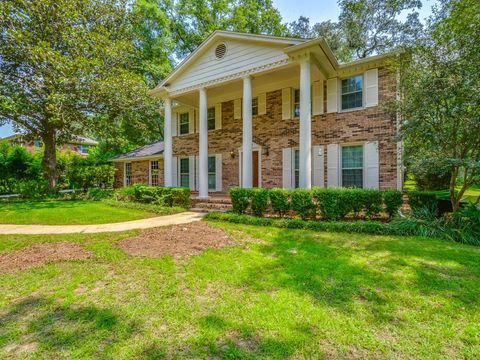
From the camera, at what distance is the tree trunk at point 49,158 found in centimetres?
1442

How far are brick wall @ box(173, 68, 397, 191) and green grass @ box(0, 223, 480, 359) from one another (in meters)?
5.14

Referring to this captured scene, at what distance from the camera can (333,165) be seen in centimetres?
992

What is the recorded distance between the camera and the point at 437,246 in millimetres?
5004

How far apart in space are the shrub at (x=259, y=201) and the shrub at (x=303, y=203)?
2.93 ft

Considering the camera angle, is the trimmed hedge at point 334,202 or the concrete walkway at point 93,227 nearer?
the concrete walkway at point 93,227

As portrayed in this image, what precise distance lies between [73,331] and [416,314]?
349cm

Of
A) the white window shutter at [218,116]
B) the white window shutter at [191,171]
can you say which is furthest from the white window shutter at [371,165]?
the white window shutter at [191,171]

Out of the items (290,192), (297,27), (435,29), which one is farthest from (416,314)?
(297,27)

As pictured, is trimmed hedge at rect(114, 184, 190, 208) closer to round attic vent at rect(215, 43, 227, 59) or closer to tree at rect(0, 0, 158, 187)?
tree at rect(0, 0, 158, 187)

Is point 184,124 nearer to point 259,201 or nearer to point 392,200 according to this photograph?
point 259,201

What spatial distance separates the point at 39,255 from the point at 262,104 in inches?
388

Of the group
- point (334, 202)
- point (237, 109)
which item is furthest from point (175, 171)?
point (334, 202)

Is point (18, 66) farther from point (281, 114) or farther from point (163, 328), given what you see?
point (163, 328)

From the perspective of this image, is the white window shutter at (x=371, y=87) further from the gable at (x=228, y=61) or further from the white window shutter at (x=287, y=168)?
the white window shutter at (x=287, y=168)
